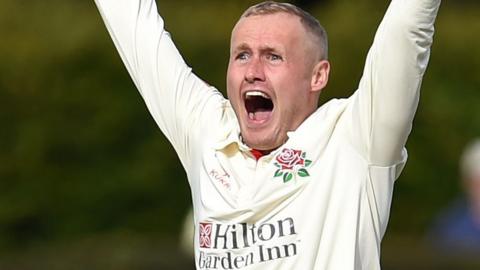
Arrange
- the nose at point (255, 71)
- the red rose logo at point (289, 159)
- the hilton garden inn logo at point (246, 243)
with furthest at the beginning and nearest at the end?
the nose at point (255, 71)
the red rose logo at point (289, 159)
the hilton garden inn logo at point (246, 243)

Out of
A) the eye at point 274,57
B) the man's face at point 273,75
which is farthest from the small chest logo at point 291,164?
the eye at point 274,57

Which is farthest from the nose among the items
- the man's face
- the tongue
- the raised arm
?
the raised arm

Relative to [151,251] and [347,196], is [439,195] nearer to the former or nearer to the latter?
[151,251]

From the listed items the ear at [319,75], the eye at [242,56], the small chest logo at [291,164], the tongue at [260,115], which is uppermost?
the eye at [242,56]

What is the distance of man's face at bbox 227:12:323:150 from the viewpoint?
5648 millimetres

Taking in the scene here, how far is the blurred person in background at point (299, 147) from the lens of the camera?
5.29 metres

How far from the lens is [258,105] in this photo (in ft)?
19.1

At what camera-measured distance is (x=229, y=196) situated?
222 inches

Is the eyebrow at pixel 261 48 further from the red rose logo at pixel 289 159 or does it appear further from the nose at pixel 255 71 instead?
the red rose logo at pixel 289 159

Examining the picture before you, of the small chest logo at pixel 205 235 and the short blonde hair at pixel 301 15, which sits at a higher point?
the short blonde hair at pixel 301 15

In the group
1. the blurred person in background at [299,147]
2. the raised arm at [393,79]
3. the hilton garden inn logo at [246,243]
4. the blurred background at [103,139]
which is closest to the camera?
the raised arm at [393,79]

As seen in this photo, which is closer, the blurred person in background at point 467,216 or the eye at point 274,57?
the eye at point 274,57

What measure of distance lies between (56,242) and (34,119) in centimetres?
100

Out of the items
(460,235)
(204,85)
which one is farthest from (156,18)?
(460,235)
